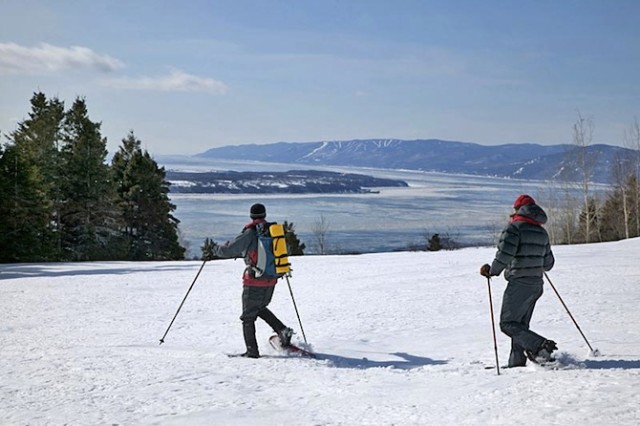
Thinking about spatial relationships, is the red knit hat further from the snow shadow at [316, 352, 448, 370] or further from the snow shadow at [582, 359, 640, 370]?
the snow shadow at [316, 352, 448, 370]

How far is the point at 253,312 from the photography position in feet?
27.6

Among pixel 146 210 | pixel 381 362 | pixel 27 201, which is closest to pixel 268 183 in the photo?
pixel 146 210

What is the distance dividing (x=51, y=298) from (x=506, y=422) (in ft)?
39.6

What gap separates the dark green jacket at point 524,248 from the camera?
727cm

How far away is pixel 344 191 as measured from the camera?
6959 inches

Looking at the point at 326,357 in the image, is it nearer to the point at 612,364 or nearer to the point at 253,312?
the point at 253,312

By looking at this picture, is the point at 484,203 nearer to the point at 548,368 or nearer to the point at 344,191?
the point at 344,191

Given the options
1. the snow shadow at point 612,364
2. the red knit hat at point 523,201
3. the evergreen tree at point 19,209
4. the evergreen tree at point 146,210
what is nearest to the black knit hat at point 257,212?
the red knit hat at point 523,201

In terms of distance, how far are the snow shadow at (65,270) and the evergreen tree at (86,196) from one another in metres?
17.6

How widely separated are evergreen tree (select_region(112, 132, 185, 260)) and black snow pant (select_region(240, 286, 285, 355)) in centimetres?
4062

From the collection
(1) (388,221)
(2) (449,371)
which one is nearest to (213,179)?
(1) (388,221)

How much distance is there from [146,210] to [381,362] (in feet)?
139

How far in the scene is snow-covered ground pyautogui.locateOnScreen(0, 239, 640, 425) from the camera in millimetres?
5664

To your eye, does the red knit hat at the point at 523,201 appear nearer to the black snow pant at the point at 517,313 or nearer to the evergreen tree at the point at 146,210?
the black snow pant at the point at 517,313
